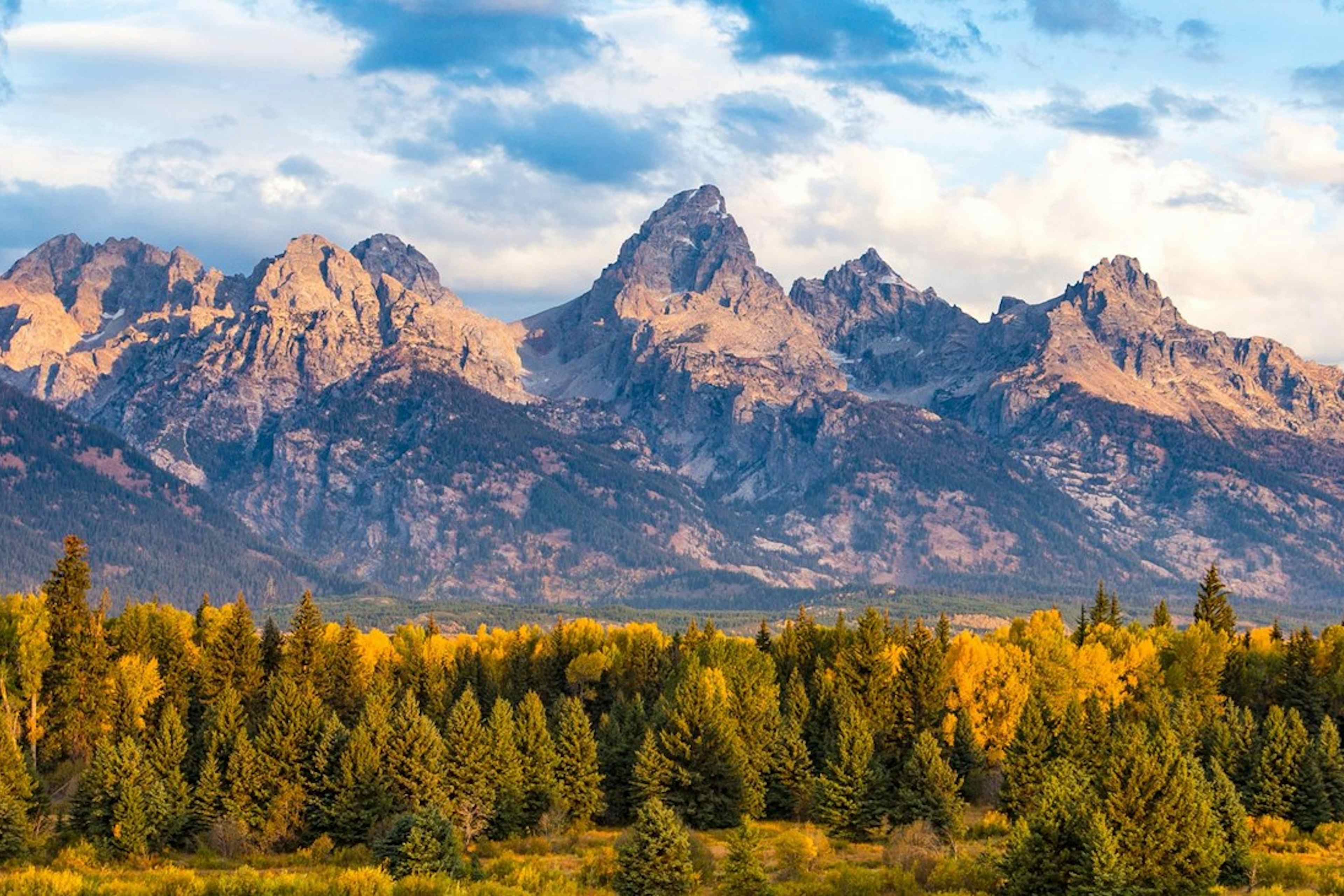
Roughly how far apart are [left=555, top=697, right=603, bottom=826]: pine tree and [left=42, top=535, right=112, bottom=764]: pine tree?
42.8 metres

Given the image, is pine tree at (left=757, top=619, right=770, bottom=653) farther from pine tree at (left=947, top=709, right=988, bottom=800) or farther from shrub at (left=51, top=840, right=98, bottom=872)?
shrub at (left=51, top=840, right=98, bottom=872)

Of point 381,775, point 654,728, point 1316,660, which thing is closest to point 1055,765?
point 654,728

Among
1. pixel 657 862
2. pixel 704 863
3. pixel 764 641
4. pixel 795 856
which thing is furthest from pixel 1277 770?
pixel 764 641

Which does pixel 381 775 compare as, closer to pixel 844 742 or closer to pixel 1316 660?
pixel 844 742

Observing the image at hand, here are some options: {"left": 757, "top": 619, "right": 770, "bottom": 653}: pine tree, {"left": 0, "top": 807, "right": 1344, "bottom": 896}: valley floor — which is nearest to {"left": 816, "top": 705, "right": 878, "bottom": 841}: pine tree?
{"left": 0, "top": 807, "right": 1344, "bottom": 896}: valley floor

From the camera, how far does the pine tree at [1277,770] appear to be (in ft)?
431

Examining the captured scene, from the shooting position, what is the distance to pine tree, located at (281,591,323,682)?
165875 mm

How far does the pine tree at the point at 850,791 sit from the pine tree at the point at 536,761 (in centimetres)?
2198

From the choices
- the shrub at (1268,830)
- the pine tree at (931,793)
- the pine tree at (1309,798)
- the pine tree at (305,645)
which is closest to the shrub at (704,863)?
the pine tree at (931,793)

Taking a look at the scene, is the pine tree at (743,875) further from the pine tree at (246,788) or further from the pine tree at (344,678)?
the pine tree at (344,678)

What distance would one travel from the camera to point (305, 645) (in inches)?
6644

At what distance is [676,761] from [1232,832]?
47709 mm

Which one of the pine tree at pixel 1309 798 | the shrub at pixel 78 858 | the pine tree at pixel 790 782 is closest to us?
the shrub at pixel 78 858

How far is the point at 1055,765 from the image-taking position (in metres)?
120
